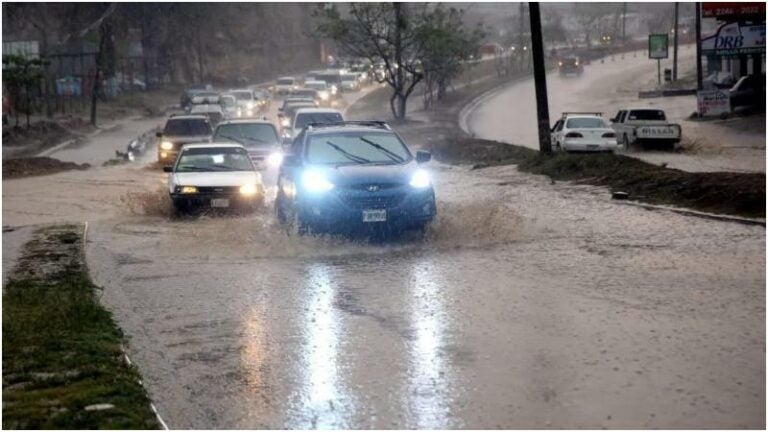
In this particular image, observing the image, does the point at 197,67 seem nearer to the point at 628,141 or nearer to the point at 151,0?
the point at 151,0

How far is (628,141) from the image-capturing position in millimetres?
40500

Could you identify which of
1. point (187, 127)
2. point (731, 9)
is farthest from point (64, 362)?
point (731, 9)

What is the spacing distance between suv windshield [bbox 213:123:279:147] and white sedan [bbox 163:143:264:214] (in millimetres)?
7227

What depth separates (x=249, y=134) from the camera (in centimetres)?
3041

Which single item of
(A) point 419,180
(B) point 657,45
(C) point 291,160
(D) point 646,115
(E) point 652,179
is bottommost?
(B) point 657,45

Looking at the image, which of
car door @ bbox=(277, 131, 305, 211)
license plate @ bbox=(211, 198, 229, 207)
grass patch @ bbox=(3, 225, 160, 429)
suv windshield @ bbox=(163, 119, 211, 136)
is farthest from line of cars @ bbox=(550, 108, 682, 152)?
grass patch @ bbox=(3, 225, 160, 429)

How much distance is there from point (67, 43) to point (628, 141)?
59.9 meters

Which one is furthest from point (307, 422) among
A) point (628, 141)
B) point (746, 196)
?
point (628, 141)

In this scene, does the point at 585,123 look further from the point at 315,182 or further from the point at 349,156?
the point at 315,182

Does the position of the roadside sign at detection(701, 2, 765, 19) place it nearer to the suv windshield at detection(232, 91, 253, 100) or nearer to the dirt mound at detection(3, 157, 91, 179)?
the suv windshield at detection(232, 91, 253, 100)

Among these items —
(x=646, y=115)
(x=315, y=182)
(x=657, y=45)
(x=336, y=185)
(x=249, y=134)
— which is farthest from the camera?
(x=657, y=45)

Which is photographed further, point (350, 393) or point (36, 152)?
point (36, 152)

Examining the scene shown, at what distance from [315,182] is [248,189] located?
473cm

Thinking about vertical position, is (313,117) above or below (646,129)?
above
